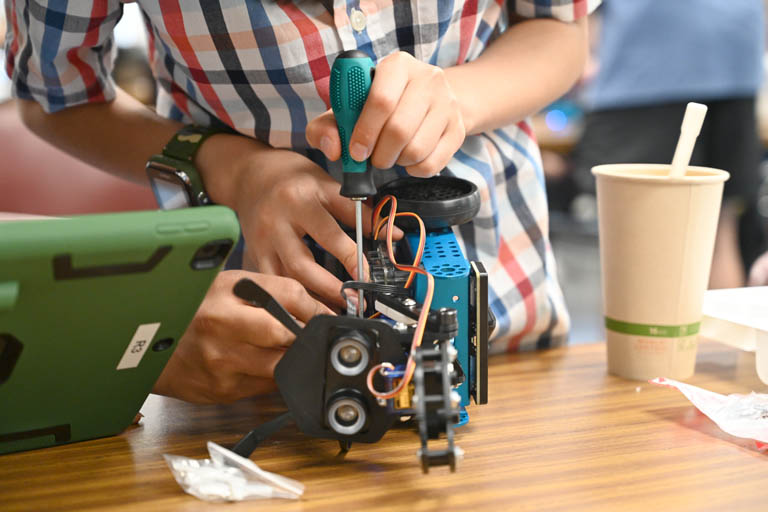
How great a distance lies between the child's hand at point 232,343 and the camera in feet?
1.78

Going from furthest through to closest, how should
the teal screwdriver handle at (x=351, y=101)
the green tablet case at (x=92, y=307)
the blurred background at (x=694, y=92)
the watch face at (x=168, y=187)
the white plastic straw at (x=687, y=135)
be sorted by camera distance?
the blurred background at (x=694, y=92) < the watch face at (x=168, y=187) < the white plastic straw at (x=687, y=135) < the teal screwdriver handle at (x=351, y=101) < the green tablet case at (x=92, y=307)

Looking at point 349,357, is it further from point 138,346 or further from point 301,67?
point 301,67

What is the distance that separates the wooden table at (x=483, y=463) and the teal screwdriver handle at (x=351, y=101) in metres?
0.18

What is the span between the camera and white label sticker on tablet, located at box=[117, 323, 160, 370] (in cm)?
49

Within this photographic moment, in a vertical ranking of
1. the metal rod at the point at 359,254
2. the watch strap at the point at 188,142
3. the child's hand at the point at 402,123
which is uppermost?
the child's hand at the point at 402,123

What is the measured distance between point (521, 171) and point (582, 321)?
252cm

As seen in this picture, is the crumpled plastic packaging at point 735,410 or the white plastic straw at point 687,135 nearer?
the crumpled plastic packaging at point 735,410

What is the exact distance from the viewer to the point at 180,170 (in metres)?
0.77

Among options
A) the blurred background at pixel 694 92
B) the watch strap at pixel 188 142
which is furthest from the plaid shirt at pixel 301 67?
the blurred background at pixel 694 92

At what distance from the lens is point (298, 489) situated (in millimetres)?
475

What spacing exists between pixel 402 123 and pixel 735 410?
0.33 m

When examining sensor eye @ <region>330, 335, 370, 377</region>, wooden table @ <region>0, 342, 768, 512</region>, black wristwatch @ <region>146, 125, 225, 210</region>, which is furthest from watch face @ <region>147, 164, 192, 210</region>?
sensor eye @ <region>330, 335, 370, 377</region>

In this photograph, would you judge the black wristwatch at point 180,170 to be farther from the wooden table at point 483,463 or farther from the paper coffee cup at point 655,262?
the paper coffee cup at point 655,262

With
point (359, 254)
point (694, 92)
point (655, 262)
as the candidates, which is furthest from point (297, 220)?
point (694, 92)
